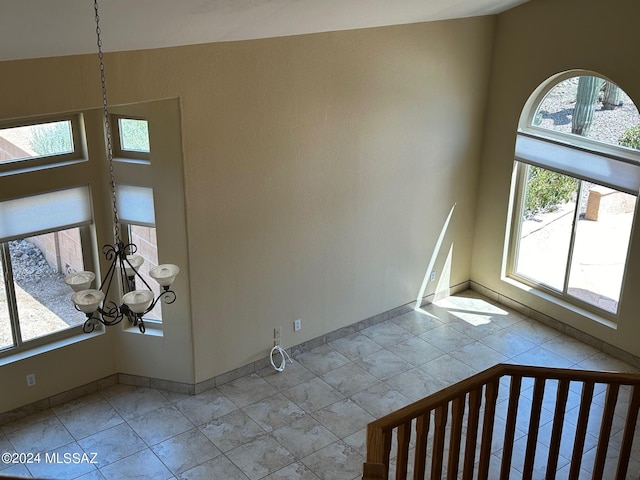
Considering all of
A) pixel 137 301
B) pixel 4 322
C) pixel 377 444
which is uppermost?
pixel 137 301

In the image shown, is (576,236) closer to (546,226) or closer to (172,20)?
(546,226)

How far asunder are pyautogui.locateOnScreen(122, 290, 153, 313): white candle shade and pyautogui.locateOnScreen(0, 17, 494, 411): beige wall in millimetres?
2006

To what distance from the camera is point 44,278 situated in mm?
6582

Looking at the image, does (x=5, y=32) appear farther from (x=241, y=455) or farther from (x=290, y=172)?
(x=241, y=455)

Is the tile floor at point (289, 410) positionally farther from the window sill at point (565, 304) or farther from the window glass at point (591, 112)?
the window glass at point (591, 112)

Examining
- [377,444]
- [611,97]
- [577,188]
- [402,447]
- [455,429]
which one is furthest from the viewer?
[577,188]

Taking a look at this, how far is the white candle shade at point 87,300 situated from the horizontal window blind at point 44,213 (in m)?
2.39

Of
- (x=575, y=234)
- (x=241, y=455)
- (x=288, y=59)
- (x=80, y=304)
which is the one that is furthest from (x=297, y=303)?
(x=80, y=304)

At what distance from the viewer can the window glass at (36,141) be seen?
19.8ft

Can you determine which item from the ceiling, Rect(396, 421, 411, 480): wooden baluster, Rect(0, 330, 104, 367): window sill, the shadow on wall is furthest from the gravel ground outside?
Rect(396, 421, 411, 480): wooden baluster

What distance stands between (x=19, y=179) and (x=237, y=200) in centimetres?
181

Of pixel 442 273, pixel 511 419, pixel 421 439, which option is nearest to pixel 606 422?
pixel 511 419

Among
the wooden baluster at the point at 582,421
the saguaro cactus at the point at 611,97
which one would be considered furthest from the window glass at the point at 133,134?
the saguaro cactus at the point at 611,97

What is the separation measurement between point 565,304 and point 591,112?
6.85ft
